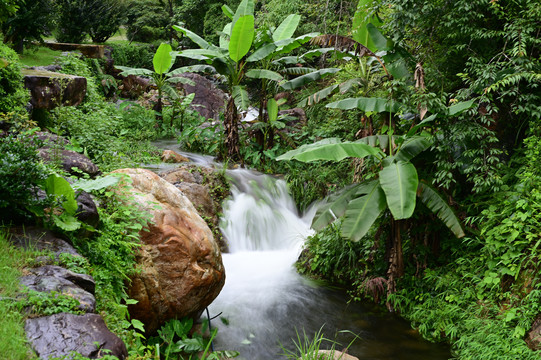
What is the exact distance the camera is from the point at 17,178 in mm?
3770

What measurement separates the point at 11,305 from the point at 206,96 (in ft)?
48.8

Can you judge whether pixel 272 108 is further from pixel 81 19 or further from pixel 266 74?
pixel 81 19

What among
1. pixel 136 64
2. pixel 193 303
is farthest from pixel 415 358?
pixel 136 64

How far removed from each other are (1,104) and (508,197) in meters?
8.17

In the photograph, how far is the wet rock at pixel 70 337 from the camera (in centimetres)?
276

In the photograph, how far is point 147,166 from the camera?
954cm

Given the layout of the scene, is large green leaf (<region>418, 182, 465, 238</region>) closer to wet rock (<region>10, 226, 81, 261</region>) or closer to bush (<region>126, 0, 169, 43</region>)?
wet rock (<region>10, 226, 81, 261</region>)

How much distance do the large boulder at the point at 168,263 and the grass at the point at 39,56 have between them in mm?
8133

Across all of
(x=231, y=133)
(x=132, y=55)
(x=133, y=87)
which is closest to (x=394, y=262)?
(x=231, y=133)

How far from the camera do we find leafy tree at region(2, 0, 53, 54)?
10328 mm

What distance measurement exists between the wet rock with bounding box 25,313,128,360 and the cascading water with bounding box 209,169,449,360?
2.71 metres

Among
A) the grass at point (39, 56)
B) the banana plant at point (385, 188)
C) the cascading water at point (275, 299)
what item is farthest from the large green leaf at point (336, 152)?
the grass at point (39, 56)

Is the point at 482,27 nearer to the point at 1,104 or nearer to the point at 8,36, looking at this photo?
the point at 1,104

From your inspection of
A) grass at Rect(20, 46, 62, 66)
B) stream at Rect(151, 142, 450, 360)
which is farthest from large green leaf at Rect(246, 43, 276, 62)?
grass at Rect(20, 46, 62, 66)
